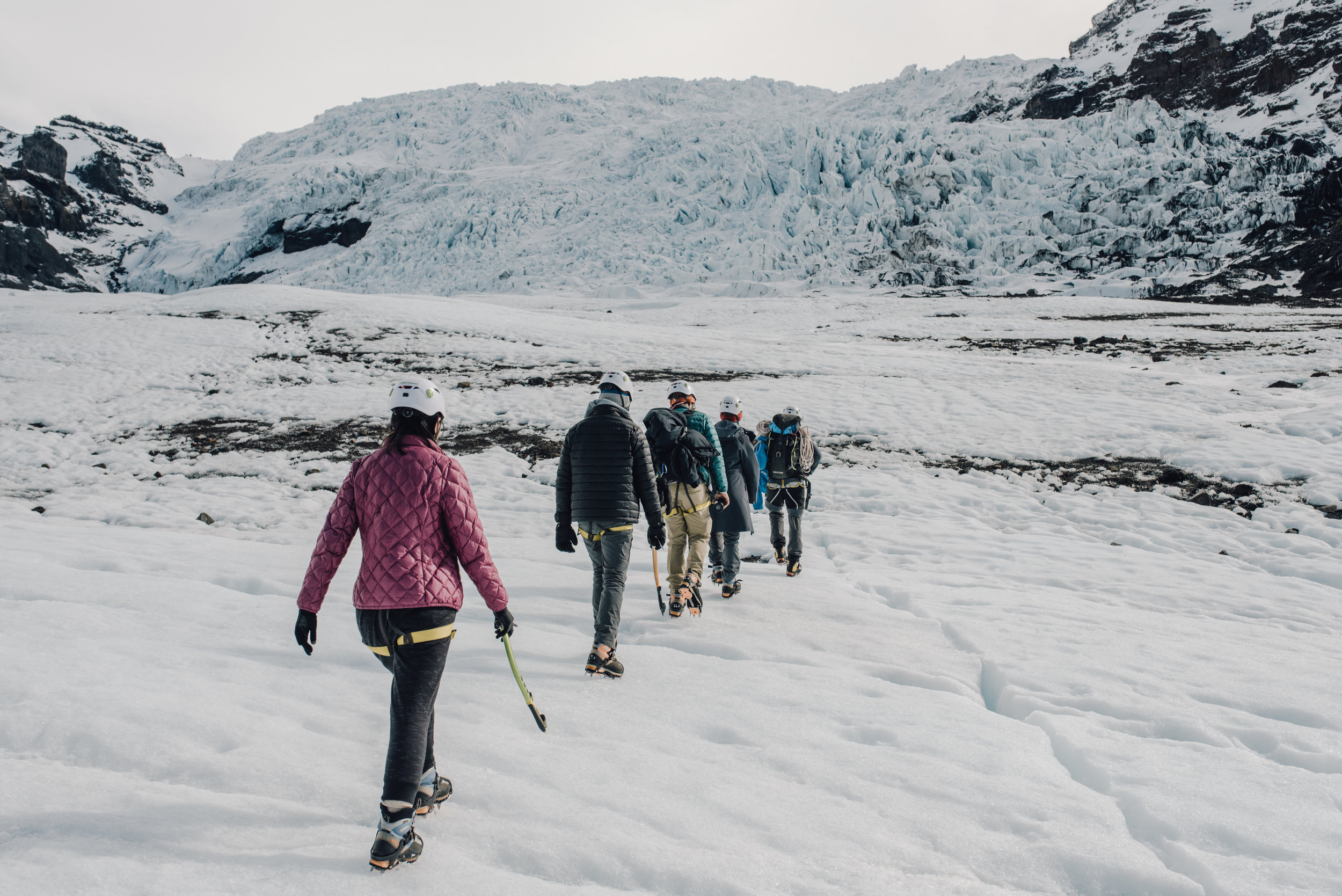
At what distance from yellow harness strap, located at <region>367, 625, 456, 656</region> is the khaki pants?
2.75m

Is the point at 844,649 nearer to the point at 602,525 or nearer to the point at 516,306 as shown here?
the point at 602,525

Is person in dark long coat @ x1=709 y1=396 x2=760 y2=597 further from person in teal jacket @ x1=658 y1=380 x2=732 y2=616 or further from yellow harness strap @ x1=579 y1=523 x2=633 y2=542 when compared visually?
yellow harness strap @ x1=579 y1=523 x2=633 y2=542

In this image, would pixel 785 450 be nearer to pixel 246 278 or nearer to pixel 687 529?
pixel 687 529

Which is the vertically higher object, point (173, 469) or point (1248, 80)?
point (1248, 80)

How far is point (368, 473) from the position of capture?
266 cm

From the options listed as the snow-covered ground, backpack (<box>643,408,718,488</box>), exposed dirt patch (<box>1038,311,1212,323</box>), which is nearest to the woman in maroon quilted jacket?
the snow-covered ground

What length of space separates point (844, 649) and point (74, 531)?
790cm

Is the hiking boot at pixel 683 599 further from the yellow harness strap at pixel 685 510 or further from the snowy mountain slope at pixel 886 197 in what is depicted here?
the snowy mountain slope at pixel 886 197

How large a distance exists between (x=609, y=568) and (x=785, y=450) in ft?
9.97

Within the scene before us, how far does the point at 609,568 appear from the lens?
4395 mm

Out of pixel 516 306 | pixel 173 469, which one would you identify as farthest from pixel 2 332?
pixel 516 306

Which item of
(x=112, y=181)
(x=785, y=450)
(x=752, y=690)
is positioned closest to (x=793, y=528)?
(x=785, y=450)

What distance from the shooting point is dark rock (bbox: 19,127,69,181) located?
326 ft

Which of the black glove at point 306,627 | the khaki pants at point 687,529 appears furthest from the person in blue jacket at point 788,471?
the black glove at point 306,627
